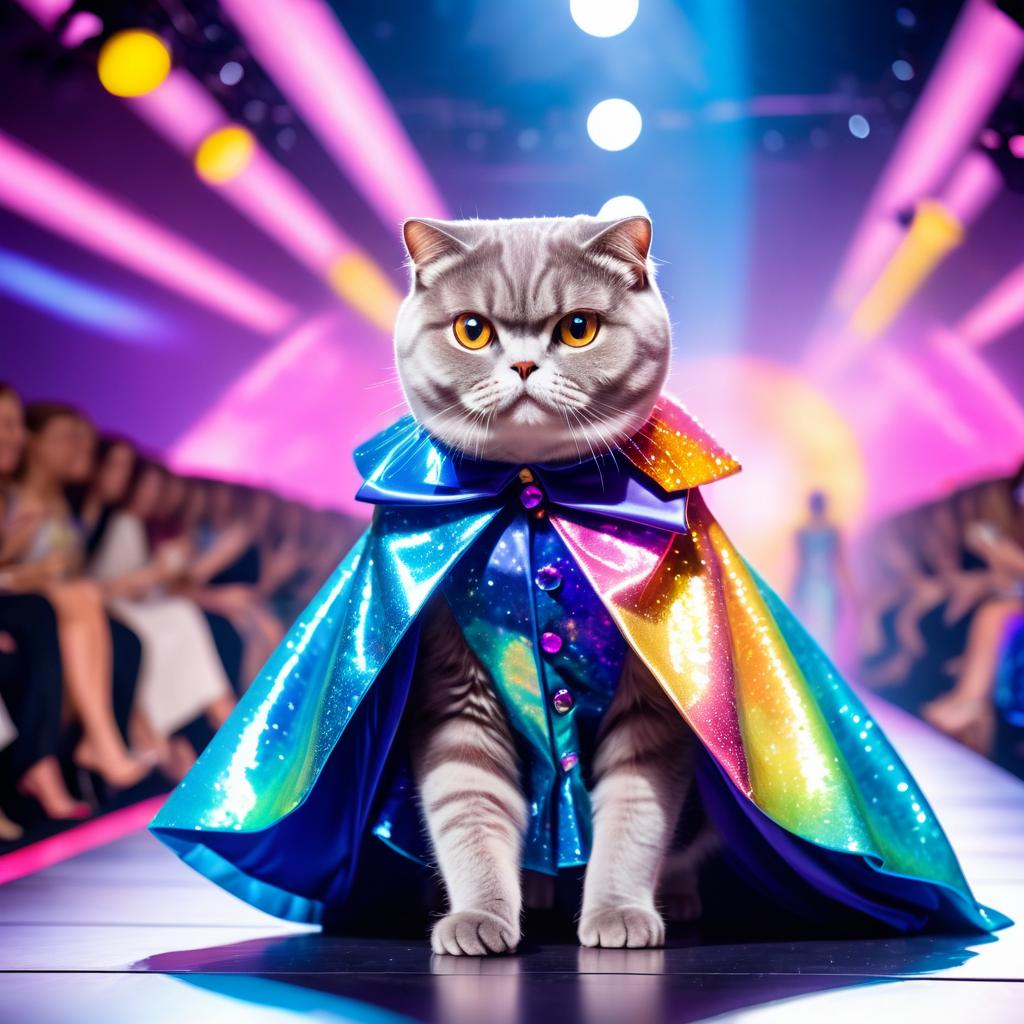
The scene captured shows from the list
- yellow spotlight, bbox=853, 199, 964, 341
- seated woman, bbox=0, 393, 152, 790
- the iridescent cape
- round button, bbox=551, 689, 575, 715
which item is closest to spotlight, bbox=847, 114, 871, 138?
yellow spotlight, bbox=853, 199, 964, 341

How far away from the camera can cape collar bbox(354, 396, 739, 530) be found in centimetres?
112

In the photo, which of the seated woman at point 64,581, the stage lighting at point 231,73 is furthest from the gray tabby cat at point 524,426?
the stage lighting at point 231,73

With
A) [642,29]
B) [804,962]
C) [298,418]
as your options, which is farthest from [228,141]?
[804,962]

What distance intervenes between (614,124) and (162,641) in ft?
6.51

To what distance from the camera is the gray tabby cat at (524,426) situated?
1.09m

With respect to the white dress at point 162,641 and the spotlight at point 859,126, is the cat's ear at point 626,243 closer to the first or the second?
the white dress at point 162,641

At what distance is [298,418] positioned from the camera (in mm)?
4129

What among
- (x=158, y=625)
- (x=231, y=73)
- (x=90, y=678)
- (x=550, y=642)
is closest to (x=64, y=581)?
(x=90, y=678)

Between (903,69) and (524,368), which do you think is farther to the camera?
(903,69)

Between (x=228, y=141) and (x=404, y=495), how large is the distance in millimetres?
2837

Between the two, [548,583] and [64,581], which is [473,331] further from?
[64,581]

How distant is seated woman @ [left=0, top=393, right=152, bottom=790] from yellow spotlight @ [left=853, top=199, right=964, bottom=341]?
251 cm

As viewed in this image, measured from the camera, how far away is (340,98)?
141 inches

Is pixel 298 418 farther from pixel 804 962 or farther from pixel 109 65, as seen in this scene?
pixel 804 962
